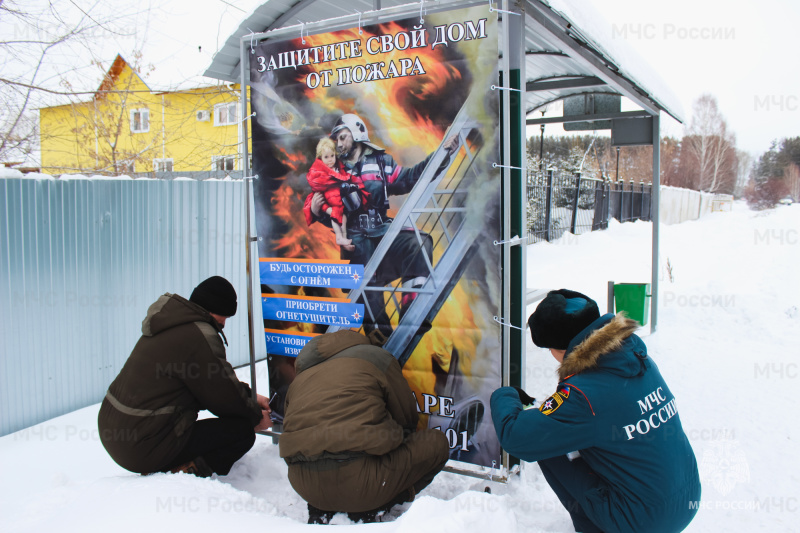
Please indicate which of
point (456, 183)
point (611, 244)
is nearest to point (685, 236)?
point (611, 244)

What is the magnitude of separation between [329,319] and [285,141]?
1.22 m

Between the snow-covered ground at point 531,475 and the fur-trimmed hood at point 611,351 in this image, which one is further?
the snow-covered ground at point 531,475

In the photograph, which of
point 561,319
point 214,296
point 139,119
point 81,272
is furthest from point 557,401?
point 139,119

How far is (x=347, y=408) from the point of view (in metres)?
2.56

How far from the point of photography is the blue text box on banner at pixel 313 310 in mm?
3361

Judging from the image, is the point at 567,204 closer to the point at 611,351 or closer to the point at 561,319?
the point at 561,319

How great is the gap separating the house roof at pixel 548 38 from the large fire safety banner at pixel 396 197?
0.20m

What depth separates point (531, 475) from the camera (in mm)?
3379

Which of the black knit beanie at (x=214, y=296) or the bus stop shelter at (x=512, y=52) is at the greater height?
the bus stop shelter at (x=512, y=52)

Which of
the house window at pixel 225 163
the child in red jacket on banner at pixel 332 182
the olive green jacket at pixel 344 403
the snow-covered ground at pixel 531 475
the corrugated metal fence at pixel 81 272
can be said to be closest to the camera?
the snow-covered ground at pixel 531 475

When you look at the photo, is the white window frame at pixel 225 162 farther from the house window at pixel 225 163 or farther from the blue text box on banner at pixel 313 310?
the blue text box on banner at pixel 313 310

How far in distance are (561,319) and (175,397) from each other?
87.8 inches

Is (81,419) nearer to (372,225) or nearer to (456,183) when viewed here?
(372,225)

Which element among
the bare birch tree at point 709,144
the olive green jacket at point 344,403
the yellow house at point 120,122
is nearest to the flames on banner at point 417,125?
the olive green jacket at point 344,403
